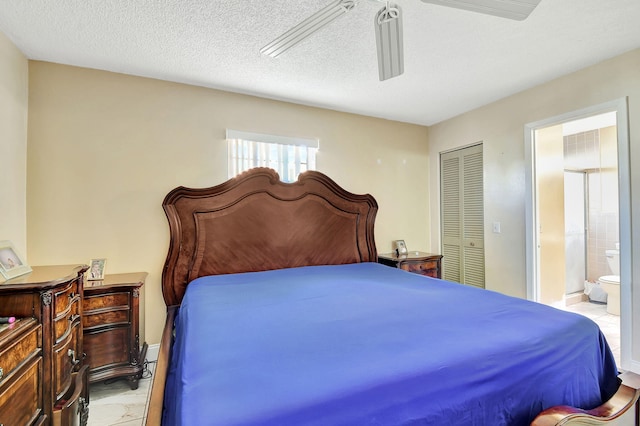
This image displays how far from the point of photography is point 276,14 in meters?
1.85

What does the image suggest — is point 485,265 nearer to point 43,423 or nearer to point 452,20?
point 452,20

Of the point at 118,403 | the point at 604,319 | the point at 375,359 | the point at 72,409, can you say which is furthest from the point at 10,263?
the point at 604,319

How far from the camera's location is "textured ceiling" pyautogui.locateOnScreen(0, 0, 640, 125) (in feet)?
5.95

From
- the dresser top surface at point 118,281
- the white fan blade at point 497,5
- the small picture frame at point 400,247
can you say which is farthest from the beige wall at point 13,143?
the small picture frame at point 400,247

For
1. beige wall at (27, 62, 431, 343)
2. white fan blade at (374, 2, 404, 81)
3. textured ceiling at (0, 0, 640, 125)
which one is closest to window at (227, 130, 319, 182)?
beige wall at (27, 62, 431, 343)

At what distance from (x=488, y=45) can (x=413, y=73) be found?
23.6 inches

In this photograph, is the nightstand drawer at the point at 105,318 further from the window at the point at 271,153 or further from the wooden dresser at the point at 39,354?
the window at the point at 271,153

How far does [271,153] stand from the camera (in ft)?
10.5

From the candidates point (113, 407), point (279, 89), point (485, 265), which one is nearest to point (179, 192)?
point (279, 89)

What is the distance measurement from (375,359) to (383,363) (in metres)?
0.04

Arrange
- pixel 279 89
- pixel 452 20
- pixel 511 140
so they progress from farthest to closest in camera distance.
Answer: pixel 511 140 < pixel 279 89 < pixel 452 20

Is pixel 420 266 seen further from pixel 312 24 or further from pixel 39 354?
pixel 39 354

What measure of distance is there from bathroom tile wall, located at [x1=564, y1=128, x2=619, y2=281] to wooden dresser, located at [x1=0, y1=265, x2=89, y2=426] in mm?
5831

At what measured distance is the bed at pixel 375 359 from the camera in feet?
3.07
